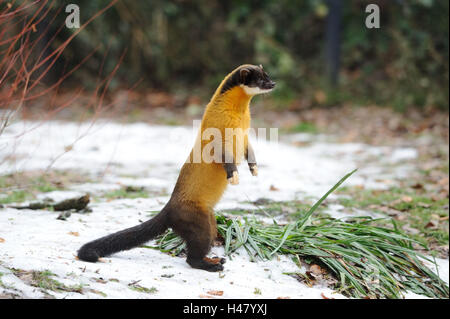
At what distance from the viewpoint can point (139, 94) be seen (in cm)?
1383

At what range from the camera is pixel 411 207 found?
6.14m

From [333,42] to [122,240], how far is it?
10.1 m

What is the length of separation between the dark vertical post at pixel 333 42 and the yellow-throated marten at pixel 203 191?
914 centimetres

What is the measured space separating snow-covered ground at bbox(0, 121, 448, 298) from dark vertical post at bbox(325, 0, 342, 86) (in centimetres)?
309

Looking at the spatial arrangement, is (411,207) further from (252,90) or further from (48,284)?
(48,284)

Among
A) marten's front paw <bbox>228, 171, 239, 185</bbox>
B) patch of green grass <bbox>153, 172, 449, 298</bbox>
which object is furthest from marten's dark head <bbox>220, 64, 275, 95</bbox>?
patch of green grass <bbox>153, 172, 449, 298</bbox>

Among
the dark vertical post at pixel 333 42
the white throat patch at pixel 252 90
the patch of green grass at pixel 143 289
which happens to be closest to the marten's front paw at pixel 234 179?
the white throat patch at pixel 252 90

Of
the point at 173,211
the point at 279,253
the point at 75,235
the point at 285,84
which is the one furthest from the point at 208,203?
the point at 285,84

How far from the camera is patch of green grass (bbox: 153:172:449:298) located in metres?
4.16

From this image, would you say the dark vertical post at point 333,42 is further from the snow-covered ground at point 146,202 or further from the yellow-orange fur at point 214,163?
the yellow-orange fur at point 214,163

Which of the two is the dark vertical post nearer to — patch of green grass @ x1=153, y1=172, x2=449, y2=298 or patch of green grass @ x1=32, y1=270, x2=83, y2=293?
patch of green grass @ x1=153, y1=172, x2=449, y2=298

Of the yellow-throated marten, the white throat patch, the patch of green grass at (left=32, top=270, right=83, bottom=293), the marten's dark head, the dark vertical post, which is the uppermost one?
the dark vertical post

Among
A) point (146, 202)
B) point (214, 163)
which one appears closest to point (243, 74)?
point (214, 163)
